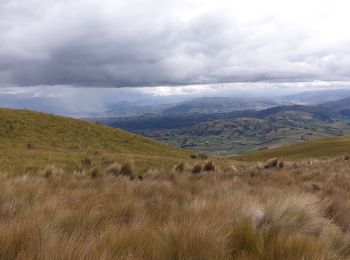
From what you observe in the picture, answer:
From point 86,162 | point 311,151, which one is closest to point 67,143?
point 86,162

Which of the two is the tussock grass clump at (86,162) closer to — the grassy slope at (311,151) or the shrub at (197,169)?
the shrub at (197,169)

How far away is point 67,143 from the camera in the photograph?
32688 mm

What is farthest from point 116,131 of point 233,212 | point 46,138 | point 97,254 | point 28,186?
point 97,254

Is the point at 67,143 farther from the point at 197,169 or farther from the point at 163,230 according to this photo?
the point at 163,230

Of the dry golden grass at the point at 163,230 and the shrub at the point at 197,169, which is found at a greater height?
the dry golden grass at the point at 163,230

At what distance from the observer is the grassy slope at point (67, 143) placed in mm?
23281

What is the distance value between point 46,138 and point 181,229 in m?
30.3

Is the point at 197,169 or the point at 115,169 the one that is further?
the point at 197,169

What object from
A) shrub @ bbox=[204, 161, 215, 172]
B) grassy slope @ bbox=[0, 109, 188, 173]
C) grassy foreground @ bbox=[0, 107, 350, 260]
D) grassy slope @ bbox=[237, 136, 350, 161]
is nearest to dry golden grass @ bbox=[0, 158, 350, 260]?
grassy foreground @ bbox=[0, 107, 350, 260]

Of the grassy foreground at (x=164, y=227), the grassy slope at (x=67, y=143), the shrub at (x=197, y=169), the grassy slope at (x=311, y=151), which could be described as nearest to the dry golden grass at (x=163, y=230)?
the grassy foreground at (x=164, y=227)

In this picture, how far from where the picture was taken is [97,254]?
383cm

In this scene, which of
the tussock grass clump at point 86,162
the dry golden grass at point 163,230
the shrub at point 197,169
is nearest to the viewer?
the dry golden grass at point 163,230

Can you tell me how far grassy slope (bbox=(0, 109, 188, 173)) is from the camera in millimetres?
23281

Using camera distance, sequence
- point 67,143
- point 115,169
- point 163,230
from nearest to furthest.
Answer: point 163,230 → point 115,169 → point 67,143
